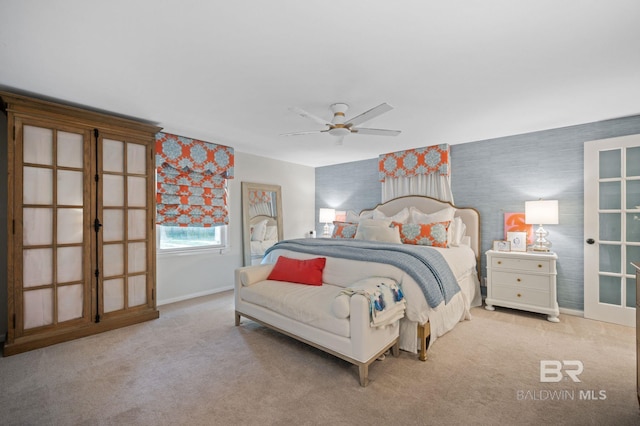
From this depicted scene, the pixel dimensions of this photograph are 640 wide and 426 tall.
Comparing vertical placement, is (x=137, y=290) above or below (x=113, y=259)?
below

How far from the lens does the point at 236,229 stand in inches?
190

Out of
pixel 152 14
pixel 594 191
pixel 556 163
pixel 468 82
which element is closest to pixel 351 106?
pixel 468 82

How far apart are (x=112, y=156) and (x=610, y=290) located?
5.82 meters

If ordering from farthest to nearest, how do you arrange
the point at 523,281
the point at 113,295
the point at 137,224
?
the point at 523,281 → the point at 137,224 → the point at 113,295

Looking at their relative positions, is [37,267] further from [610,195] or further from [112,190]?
[610,195]

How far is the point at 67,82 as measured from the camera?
235cm

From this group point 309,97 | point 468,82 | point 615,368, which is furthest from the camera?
point 309,97

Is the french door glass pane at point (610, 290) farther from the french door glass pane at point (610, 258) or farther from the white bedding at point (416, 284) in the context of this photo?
the white bedding at point (416, 284)

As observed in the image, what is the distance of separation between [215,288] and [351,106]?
3517 mm

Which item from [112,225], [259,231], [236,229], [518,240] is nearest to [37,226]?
[112,225]

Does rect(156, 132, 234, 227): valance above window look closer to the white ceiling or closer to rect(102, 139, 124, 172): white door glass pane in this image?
rect(102, 139, 124, 172): white door glass pane

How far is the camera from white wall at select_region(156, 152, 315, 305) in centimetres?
403

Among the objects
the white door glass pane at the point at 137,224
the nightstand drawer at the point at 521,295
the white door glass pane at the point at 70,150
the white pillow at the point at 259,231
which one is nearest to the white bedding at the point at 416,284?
the nightstand drawer at the point at 521,295

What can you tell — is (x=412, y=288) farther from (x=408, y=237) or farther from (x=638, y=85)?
(x=638, y=85)
